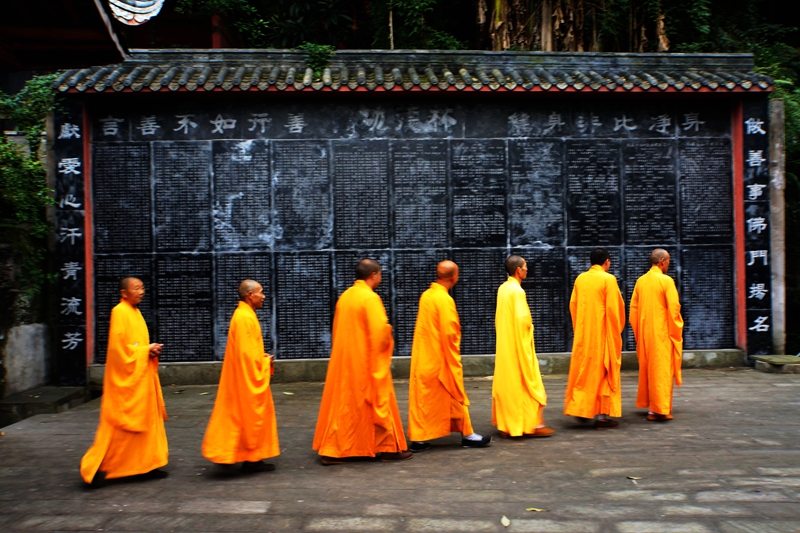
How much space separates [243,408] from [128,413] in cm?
83

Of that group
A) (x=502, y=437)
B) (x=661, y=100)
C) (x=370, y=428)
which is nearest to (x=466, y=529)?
(x=370, y=428)

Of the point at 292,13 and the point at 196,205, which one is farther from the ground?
the point at 292,13

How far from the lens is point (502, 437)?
604 cm

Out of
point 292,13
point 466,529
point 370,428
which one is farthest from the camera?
point 292,13

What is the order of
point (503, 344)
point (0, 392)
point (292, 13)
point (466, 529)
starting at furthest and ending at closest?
point (292, 13) → point (0, 392) → point (503, 344) → point (466, 529)

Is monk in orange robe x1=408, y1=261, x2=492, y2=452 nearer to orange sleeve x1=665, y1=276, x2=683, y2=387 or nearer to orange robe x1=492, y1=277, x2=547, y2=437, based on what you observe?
orange robe x1=492, y1=277, x2=547, y2=437

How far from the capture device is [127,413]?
4.96 m

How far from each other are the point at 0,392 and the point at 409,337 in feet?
15.9

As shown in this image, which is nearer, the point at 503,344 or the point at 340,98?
the point at 503,344

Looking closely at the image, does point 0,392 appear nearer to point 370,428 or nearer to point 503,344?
point 370,428

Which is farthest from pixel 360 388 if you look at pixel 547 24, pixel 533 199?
pixel 547 24

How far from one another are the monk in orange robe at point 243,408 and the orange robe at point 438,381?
1226 mm

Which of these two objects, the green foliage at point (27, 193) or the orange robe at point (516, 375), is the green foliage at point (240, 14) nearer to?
the green foliage at point (27, 193)

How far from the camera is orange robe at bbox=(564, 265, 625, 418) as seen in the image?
6223 millimetres
